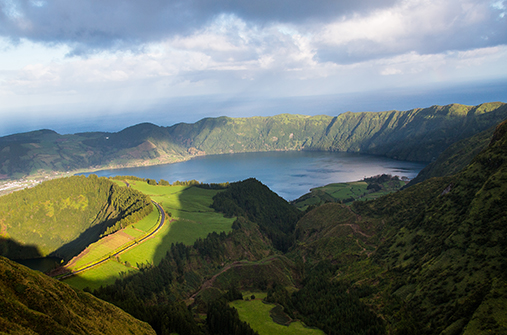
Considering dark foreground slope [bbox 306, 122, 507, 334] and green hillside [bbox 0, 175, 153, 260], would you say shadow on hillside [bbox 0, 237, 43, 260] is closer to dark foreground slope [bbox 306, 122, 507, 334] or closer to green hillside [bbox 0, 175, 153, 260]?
green hillside [bbox 0, 175, 153, 260]

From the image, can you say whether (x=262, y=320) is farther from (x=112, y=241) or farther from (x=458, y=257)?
(x=112, y=241)

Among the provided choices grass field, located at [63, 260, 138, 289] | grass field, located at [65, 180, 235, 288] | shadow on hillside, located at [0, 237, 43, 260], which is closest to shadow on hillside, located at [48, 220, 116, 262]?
shadow on hillside, located at [0, 237, 43, 260]

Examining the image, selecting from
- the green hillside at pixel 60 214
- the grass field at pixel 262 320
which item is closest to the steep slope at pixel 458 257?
the grass field at pixel 262 320

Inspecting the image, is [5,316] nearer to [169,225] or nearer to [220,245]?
[220,245]

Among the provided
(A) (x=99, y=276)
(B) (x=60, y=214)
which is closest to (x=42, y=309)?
(A) (x=99, y=276)

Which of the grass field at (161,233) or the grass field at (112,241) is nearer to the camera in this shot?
the grass field at (161,233)

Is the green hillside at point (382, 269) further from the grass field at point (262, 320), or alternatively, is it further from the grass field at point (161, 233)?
the grass field at point (161, 233)

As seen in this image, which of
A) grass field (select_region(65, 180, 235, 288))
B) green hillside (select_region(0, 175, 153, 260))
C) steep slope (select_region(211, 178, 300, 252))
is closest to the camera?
grass field (select_region(65, 180, 235, 288))
